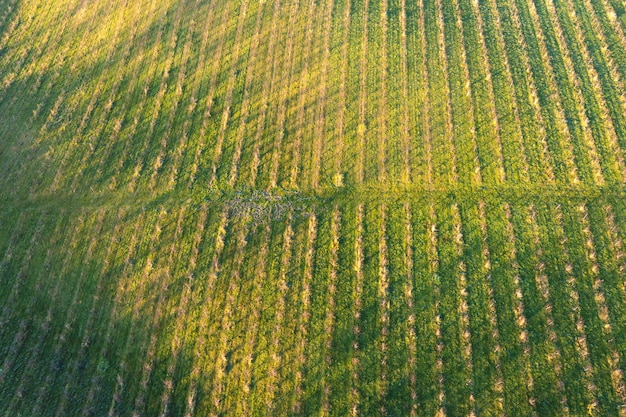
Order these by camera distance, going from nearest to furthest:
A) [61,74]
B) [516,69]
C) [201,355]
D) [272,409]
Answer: [272,409] < [201,355] < [516,69] < [61,74]

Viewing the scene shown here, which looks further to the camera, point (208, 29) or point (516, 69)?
point (208, 29)

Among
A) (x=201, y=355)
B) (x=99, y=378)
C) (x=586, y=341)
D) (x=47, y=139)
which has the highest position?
(x=47, y=139)

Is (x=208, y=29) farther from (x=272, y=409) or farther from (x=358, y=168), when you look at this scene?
(x=272, y=409)

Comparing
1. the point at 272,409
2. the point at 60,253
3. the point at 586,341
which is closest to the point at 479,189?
the point at 586,341

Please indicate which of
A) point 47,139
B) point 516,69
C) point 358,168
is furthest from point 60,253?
point 516,69

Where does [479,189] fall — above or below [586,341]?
above

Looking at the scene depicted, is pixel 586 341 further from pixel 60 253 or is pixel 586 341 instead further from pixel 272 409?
pixel 60 253

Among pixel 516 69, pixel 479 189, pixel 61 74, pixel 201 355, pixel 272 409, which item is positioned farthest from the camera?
pixel 61 74
